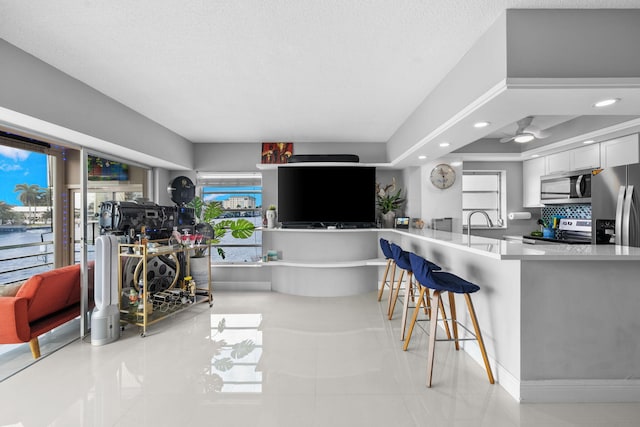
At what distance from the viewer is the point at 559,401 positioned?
2.06 m

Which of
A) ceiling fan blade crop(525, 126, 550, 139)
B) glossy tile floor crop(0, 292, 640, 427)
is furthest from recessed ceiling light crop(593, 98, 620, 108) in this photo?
glossy tile floor crop(0, 292, 640, 427)

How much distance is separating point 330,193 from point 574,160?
131 inches

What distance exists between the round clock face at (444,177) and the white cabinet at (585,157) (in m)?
1.48

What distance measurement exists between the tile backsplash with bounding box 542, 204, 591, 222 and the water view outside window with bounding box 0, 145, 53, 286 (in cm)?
684

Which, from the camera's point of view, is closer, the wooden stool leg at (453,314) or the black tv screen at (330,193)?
the wooden stool leg at (453,314)

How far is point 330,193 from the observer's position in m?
4.57

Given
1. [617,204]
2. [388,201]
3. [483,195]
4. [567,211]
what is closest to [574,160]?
[567,211]

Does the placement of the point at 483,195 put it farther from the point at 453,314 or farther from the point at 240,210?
the point at 240,210

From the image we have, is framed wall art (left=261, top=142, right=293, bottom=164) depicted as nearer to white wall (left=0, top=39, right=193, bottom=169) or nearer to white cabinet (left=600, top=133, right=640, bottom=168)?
white wall (left=0, top=39, right=193, bottom=169)

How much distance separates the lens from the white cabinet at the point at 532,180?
466 centimetres

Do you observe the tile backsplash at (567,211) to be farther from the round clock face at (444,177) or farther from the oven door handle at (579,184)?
the round clock face at (444,177)

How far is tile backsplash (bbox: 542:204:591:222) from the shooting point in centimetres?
425

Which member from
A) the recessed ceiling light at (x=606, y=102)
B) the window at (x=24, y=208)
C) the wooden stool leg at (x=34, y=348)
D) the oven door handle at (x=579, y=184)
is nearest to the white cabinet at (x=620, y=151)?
the oven door handle at (x=579, y=184)

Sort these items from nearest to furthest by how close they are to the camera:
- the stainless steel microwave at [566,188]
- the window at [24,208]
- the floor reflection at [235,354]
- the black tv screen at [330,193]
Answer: the floor reflection at [235,354] → the window at [24,208] → the stainless steel microwave at [566,188] → the black tv screen at [330,193]
